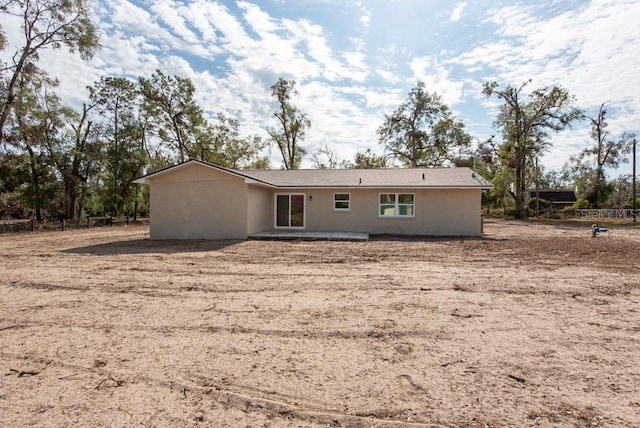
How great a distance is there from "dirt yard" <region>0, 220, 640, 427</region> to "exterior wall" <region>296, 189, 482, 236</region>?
7.54 m

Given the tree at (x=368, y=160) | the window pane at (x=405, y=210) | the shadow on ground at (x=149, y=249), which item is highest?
the tree at (x=368, y=160)

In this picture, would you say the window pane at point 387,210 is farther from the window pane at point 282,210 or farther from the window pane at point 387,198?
the window pane at point 282,210

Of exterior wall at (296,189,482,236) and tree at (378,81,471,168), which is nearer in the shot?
exterior wall at (296,189,482,236)

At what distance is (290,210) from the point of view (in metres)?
16.0

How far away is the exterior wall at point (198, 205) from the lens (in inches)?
→ 524

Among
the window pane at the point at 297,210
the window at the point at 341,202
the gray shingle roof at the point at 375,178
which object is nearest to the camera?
the gray shingle roof at the point at 375,178

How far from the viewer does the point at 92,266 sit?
7848mm

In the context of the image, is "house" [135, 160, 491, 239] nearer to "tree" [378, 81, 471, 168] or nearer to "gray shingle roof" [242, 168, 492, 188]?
"gray shingle roof" [242, 168, 492, 188]

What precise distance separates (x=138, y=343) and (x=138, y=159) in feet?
87.9

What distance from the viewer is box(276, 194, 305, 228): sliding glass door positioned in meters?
15.9

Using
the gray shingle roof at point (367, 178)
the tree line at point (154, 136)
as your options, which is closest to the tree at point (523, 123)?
the tree line at point (154, 136)

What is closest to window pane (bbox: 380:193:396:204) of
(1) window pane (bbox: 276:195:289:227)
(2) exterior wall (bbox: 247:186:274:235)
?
(1) window pane (bbox: 276:195:289:227)

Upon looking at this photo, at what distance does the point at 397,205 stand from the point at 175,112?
22.8m

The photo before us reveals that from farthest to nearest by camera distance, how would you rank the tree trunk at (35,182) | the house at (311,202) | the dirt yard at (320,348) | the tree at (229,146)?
1. the tree at (229,146)
2. the tree trunk at (35,182)
3. the house at (311,202)
4. the dirt yard at (320,348)
